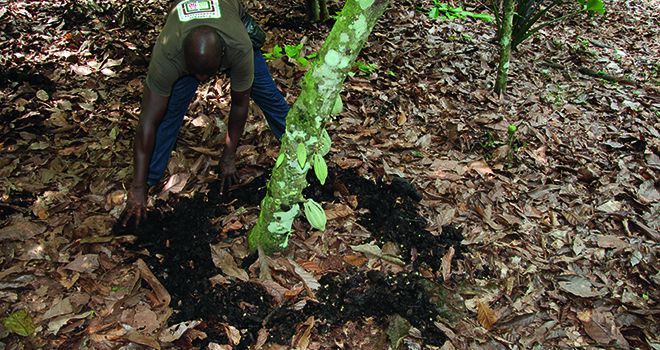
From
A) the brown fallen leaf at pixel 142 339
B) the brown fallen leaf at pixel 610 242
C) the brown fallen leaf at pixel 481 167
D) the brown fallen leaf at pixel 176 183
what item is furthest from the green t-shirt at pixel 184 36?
the brown fallen leaf at pixel 610 242

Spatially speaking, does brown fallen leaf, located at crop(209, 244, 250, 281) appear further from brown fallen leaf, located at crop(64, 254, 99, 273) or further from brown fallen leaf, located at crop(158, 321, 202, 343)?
brown fallen leaf, located at crop(64, 254, 99, 273)

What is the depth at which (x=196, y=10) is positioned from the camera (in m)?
2.50

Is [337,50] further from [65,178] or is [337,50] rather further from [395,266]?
[65,178]

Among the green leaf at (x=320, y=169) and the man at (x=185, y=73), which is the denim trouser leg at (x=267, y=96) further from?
the green leaf at (x=320, y=169)

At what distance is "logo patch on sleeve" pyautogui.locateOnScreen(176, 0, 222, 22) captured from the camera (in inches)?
98.1

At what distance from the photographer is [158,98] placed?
2.63 m

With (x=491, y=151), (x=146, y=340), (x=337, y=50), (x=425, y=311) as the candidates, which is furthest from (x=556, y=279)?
(x=146, y=340)

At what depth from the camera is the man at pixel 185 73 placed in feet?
8.04

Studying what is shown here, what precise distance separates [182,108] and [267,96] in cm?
61

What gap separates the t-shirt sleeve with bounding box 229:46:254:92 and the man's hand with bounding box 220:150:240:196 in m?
0.54

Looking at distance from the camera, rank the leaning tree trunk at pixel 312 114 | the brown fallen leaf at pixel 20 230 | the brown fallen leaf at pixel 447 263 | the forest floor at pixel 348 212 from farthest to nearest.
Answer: the brown fallen leaf at pixel 447 263, the brown fallen leaf at pixel 20 230, the forest floor at pixel 348 212, the leaning tree trunk at pixel 312 114

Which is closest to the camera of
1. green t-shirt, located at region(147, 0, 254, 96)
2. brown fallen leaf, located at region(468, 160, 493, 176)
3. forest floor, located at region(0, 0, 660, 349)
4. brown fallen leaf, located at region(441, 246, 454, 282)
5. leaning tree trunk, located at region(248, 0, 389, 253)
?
leaning tree trunk, located at region(248, 0, 389, 253)

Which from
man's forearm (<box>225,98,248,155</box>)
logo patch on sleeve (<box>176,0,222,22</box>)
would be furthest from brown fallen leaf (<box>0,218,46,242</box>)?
logo patch on sleeve (<box>176,0,222,22</box>)

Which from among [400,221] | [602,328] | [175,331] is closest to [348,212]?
[400,221]
